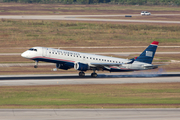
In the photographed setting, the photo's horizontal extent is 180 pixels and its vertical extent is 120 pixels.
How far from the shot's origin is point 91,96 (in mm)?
35062

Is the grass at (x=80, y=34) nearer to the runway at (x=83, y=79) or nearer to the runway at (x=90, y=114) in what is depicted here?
the runway at (x=83, y=79)

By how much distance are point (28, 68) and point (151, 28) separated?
69.4 metres

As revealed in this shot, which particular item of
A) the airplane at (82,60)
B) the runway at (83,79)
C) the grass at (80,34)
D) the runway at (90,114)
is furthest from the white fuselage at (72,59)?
the grass at (80,34)

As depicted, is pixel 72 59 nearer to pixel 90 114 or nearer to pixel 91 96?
pixel 91 96

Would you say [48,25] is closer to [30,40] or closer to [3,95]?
[30,40]

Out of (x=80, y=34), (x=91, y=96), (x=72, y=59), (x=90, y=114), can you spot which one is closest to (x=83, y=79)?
(x=72, y=59)

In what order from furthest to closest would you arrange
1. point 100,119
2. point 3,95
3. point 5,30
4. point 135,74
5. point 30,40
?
1. point 5,30
2. point 30,40
3. point 135,74
4. point 3,95
5. point 100,119

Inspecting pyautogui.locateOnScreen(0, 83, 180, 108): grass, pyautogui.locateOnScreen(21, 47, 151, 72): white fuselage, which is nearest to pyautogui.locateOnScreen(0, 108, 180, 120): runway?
pyautogui.locateOnScreen(0, 83, 180, 108): grass

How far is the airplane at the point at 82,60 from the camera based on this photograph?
4519 centimetres

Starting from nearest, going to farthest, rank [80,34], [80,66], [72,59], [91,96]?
[91,96] < [80,66] < [72,59] < [80,34]

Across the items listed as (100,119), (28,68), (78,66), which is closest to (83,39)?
(28,68)

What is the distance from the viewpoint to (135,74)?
52000 mm

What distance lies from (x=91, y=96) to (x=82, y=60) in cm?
1235

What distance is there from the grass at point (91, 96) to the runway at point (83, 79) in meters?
2.80
